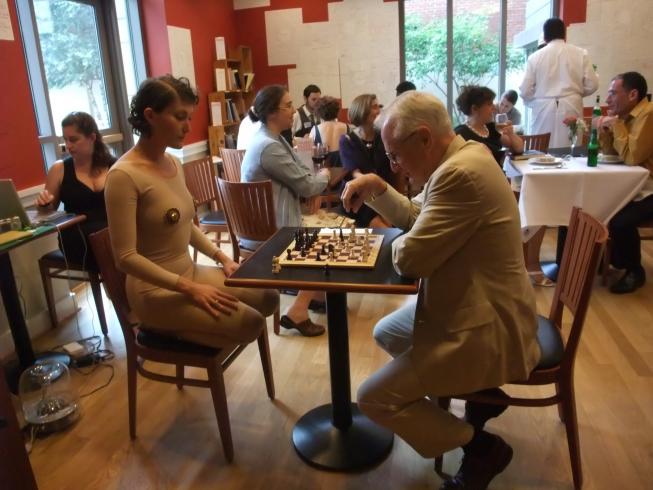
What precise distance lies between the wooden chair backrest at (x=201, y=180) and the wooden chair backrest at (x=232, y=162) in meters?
0.10

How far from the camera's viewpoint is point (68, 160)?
9.09ft

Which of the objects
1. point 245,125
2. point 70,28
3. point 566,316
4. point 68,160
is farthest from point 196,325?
point 70,28

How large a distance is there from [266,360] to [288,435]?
301 mm

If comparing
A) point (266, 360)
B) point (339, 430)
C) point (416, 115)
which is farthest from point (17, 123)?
point (416, 115)

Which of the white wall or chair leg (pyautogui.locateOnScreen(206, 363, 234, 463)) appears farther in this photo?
the white wall

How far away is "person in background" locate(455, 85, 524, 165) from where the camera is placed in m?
3.14

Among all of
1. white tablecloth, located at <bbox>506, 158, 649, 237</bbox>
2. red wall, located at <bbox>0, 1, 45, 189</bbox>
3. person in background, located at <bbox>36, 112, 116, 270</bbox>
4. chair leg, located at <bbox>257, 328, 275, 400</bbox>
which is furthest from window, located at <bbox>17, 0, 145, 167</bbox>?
white tablecloth, located at <bbox>506, 158, 649, 237</bbox>

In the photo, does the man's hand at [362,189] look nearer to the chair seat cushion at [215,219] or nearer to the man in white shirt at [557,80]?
the chair seat cushion at [215,219]

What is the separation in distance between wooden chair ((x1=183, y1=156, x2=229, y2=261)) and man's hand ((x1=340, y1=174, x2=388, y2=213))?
1.80m

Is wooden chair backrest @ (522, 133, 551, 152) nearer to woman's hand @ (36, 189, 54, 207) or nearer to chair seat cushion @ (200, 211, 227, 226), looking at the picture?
chair seat cushion @ (200, 211, 227, 226)

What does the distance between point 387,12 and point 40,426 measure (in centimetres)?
541

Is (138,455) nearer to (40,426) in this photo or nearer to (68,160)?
(40,426)

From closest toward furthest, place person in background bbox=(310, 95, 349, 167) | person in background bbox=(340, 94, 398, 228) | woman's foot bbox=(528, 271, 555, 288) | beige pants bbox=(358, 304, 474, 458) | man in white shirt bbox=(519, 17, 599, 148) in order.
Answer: beige pants bbox=(358, 304, 474, 458) → person in background bbox=(340, 94, 398, 228) → woman's foot bbox=(528, 271, 555, 288) → person in background bbox=(310, 95, 349, 167) → man in white shirt bbox=(519, 17, 599, 148)

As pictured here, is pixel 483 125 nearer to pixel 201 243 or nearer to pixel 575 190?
pixel 575 190
